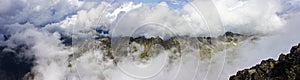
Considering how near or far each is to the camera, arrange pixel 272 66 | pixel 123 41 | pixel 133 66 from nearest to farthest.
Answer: pixel 123 41 → pixel 133 66 → pixel 272 66

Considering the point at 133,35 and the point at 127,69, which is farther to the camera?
the point at 127,69

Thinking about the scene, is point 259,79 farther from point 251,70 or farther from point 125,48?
point 125,48

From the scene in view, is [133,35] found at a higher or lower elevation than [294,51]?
lower

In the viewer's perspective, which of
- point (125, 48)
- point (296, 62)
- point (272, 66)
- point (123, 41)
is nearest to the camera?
point (123, 41)

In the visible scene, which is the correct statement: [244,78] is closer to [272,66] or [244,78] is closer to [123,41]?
[272,66]

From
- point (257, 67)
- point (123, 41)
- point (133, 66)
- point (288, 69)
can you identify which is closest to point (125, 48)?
point (123, 41)

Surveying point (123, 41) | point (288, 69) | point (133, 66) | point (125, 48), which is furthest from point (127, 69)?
point (288, 69)
